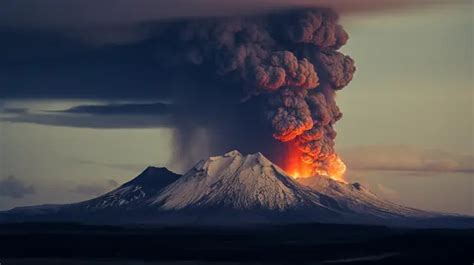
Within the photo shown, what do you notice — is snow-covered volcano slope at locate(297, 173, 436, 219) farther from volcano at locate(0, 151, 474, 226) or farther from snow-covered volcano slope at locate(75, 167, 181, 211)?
snow-covered volcano slope at locate(75, 167, 181, 211)

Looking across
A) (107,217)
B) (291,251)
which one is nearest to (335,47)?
(291,251)

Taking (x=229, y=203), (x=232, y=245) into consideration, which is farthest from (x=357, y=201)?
(x=232, y=245)

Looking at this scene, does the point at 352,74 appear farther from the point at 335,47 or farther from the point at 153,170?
the point at 153,170

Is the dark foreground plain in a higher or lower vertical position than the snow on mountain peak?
lower

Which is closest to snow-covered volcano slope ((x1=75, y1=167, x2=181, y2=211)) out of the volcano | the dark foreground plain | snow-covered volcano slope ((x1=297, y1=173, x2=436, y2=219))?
the volcano

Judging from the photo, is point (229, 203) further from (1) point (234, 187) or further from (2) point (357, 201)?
(2) point (357, 201)

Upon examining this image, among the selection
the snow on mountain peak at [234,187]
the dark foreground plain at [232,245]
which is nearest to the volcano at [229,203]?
the snow on mountain peak at [234,187]
